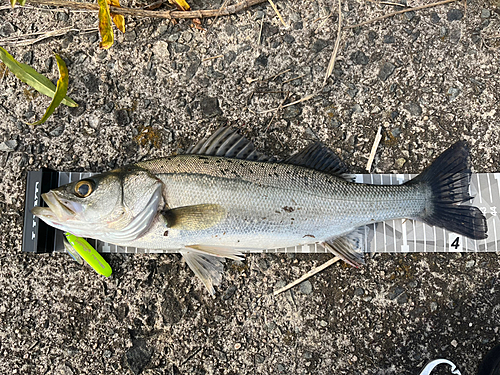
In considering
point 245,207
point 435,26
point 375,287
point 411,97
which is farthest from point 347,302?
point 435,26

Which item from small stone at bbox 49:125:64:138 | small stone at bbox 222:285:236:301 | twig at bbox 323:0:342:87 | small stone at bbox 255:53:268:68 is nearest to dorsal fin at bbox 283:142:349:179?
twig at bbox 323:0:342:87

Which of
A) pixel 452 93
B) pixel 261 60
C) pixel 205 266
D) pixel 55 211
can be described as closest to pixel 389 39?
pixel 452 93

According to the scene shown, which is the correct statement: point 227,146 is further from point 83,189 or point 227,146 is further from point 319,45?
point 319,45

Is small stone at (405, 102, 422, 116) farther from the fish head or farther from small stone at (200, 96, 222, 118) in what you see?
the fish head

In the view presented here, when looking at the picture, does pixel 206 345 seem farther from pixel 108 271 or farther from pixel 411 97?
pixel 411 97

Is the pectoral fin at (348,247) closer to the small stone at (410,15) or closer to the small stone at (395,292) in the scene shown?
the small stone at (395,292)
